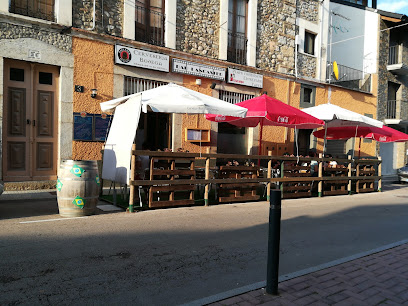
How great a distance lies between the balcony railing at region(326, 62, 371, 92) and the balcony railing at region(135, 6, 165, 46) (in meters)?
9.22

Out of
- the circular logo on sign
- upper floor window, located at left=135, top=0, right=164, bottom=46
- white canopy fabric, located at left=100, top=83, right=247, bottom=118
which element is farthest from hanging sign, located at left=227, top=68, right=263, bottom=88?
white canopy fabric, located at left=100, top=83, right=247, bottom=118

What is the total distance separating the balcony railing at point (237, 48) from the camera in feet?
44.0

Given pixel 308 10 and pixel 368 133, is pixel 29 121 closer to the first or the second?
pixel 368 133

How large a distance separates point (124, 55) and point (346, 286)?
9.12 metres

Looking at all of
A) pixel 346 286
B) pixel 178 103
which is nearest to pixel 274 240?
pixel 346 286

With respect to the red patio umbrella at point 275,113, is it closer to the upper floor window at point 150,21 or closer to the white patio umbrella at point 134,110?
the white patio umbrella at point 134,110

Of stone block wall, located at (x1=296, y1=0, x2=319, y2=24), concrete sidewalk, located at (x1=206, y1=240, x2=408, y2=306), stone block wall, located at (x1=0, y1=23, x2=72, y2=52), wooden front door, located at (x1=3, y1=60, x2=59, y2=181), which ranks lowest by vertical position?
concrete sidewalk, located at (x1=206, y1=240, x2=408, y2=306)

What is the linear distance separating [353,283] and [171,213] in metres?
4.04

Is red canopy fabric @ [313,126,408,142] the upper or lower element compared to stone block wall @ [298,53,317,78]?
lower

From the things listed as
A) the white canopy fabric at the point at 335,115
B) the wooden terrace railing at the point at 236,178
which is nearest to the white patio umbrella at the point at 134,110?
the wooden terrace railing at the point at 236,178

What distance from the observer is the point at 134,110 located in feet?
24.4

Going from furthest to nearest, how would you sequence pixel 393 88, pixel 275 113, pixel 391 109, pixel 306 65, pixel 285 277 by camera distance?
1. pixel 393 88
2. pixel 391 109
3. pixel 306 65
4. pixel 275 113
5. pixel 285 277

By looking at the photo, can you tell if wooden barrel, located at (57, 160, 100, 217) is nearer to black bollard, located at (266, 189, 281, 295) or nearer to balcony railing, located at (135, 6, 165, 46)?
black bollard, located at (266, 189, 281, 295)

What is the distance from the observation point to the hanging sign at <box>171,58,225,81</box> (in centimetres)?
1165
